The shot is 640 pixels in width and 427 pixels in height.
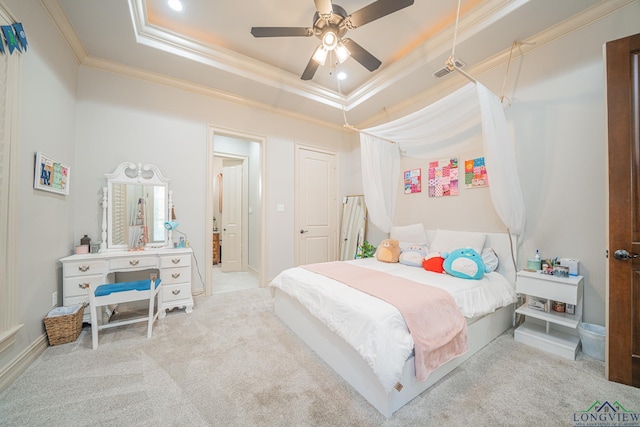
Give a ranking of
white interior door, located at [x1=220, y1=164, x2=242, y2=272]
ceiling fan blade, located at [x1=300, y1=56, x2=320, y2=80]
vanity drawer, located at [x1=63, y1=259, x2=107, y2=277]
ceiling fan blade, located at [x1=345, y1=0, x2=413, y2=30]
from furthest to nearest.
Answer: white interior door, located at [x1=220, y1=164, x2=242, y2=272]
ceiling fan blade, located at [x1=300, y1=56, x2=320, y2=80]
vanity drawer, located at [x1=63, y1=259, x2=107, y2=277]
ceiling fan blade, located at [x1=345, y1=0, x2=413, y2=30]

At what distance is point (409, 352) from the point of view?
138cm

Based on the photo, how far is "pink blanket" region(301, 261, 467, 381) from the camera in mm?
1446

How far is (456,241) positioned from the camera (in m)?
2.78

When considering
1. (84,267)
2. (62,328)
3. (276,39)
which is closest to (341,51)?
(276,39)

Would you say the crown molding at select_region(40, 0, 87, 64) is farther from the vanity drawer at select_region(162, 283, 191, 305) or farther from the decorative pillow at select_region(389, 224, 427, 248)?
the decorative pillow at select_region(389, 224, 427, 248)

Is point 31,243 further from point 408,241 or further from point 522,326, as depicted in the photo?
point 522,326

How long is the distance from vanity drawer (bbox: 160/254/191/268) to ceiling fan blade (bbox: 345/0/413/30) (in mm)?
2872

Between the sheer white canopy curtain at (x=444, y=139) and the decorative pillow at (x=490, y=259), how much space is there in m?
0.31

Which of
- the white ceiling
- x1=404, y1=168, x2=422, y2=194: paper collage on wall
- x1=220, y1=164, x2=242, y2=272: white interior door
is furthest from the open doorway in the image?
x1=404, y1=168, x2=422, y2=194: paper collage on wall

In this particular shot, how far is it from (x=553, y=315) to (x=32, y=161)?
4527 mm

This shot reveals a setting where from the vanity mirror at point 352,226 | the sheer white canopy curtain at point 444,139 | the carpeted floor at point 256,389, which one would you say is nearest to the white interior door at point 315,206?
the vanity mirror at point 352,226

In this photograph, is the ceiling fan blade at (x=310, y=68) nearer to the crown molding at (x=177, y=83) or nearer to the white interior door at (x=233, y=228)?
the crown molding at (x=177, y=83)

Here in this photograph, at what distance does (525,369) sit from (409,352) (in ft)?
3.72

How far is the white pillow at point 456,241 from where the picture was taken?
2.63 meters
